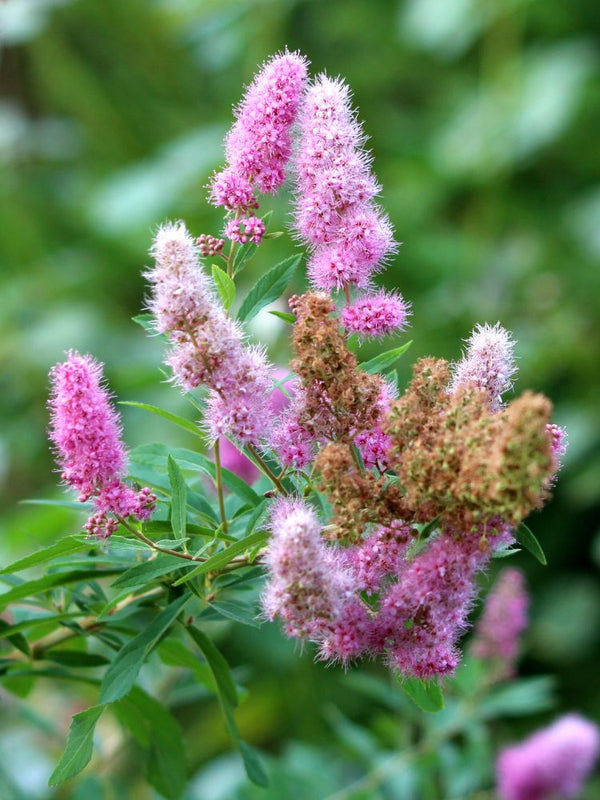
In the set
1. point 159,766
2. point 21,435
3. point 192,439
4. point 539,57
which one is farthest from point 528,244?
point 159,766

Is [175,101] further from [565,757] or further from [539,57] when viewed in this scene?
[565,757]

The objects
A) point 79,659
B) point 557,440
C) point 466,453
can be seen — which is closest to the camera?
point 466,453

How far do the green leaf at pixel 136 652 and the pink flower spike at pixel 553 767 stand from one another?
95 centimetres

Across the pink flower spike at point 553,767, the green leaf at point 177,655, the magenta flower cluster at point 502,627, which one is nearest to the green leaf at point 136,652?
the green leaf at point 177,655

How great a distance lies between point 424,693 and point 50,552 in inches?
13.2

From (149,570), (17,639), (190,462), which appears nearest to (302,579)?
(149,570)

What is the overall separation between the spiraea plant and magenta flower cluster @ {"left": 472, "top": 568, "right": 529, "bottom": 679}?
73 centimetres

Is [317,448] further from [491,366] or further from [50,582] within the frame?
[50,582]

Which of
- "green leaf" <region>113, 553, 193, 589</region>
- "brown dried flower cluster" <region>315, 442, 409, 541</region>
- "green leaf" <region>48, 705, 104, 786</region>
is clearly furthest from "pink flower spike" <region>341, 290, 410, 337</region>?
"green leaf" <region>48, 705, 104, 786</region>

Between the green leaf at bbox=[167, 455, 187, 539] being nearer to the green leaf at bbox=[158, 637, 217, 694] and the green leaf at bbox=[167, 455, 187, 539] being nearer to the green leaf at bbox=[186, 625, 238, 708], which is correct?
the green leaf at bbox=[186, 625, 238, 708]

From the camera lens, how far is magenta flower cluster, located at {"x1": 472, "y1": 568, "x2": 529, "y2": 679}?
1.58 metres

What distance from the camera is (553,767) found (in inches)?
63.4

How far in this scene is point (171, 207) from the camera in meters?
3.41

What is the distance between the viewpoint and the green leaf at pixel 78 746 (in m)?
0.82
